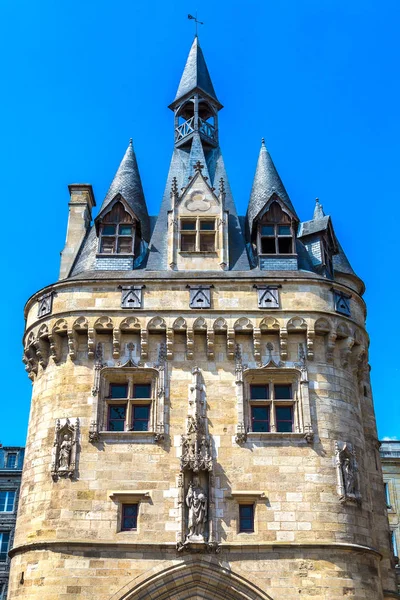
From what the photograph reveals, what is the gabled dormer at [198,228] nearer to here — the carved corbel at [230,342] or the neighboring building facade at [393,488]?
the carved corbel at [230,342]

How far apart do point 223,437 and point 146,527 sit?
3096mm

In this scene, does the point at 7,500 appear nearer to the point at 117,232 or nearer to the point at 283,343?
the point at 117,232

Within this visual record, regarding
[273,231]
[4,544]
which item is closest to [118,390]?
[273,231]

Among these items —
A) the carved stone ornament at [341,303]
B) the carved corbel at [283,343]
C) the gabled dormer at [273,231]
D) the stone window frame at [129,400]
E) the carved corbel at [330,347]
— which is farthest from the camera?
the gabled dormer at [273,231]

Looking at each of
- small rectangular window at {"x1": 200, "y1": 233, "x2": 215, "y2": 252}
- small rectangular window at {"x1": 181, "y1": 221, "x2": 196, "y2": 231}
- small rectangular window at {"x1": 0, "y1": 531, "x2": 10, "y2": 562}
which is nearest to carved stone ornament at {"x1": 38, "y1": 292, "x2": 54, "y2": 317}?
small rectangular window at {"x1": 181, "y1": 221, "x2": 196, "y2": 231}

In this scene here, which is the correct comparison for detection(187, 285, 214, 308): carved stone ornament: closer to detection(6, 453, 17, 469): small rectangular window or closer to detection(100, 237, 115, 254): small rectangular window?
detection(100, 237, 115, 254): small rectangular window

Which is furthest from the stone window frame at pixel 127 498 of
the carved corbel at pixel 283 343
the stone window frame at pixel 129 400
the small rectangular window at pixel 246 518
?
the carved corbel at pixel 283 343

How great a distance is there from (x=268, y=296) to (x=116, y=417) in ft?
18.4

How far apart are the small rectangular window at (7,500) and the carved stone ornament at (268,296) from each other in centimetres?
2496

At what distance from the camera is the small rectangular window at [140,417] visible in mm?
19750

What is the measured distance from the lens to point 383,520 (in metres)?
21.0

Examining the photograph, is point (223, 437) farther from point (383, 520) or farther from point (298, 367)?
point (383, 520)

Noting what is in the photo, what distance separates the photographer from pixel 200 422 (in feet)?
63.4

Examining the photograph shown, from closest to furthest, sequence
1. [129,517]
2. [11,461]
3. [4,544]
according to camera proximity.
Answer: [129,517], [4,544], [11,461]
